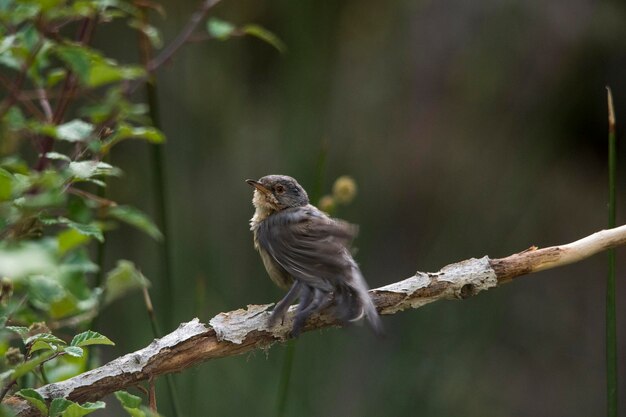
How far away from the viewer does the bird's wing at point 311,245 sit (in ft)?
7.50

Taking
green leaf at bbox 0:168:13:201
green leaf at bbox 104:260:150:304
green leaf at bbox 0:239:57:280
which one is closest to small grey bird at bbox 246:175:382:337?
green leaf at bbox 104:260:150:304

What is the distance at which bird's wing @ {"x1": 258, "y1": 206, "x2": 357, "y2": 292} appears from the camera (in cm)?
229

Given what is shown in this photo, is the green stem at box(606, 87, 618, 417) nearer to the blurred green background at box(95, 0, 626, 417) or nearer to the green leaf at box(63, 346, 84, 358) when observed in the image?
the green leaf at box(63, 346, 84, 358)

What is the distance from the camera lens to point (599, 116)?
203 inches

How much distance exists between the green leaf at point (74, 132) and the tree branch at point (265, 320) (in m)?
0.48

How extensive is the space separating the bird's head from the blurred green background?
1530mm

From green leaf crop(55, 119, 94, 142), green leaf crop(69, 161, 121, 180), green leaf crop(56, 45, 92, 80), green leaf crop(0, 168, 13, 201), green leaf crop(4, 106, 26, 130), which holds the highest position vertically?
green leaf crop(56, 45, 92, 80)

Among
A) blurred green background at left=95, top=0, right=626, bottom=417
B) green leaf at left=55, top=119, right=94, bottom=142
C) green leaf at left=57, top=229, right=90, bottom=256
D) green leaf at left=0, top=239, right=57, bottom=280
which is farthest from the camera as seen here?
blurred green background at left=95, top=0, right=626, bottom=417

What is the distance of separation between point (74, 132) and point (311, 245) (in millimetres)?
839

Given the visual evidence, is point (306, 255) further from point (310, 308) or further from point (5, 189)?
point (5, 189)

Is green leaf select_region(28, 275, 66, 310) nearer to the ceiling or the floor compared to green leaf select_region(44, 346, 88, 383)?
nearer to the ceiling

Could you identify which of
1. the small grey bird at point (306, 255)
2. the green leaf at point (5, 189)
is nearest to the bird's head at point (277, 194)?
the small grey bird at point (306, 255)

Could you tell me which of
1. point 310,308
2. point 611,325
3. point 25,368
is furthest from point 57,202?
point 611,325

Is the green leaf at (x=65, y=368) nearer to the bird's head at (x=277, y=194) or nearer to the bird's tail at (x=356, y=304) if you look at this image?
the bird's tail at (x=356, y=304)
